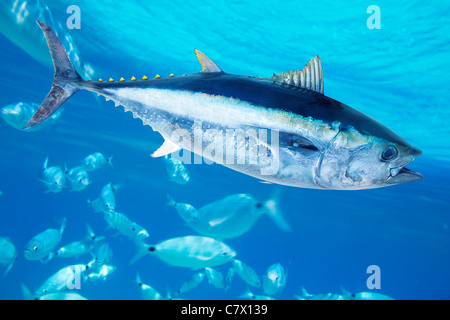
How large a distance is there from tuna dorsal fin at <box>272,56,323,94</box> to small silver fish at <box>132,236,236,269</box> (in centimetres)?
615

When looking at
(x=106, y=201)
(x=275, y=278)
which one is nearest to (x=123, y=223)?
(x=106, y=201)

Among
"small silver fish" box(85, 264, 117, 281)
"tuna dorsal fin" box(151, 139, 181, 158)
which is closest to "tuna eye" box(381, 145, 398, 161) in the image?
"tuna dorsal fin" box(151, 139, 181, 158)

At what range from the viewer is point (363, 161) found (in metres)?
1.41

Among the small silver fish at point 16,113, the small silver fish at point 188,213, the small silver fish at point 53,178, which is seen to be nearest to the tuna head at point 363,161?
the small silver fish at point 188,213

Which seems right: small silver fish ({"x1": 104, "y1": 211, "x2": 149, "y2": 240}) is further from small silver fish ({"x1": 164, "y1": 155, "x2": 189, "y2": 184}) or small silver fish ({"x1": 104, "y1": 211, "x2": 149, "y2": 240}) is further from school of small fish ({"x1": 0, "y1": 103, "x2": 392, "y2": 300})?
small silver fish ({"x1": 164, "y1": 155, "x2": 189, "y2": 184})

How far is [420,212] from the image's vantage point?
2702 cm

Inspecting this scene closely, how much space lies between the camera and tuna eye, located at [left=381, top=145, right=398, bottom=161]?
4.61 ft

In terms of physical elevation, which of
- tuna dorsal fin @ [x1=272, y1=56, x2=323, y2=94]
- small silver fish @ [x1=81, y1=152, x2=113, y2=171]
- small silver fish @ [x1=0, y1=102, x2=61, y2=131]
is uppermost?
small silver fish @ [x1=0, y1=102, x2=61, y2=131]

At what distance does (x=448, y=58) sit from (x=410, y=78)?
127cm

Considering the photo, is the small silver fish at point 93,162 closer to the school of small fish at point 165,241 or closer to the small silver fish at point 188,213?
the school of small fish at point 165,241

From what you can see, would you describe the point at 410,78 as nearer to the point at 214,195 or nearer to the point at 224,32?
the point at 224,32

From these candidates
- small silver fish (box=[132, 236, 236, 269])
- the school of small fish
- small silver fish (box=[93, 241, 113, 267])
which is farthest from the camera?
small silver fish (box=[93, 241, 113, 267])

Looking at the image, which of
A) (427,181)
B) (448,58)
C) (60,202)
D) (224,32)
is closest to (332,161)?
(224,32)

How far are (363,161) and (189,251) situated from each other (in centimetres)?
629
